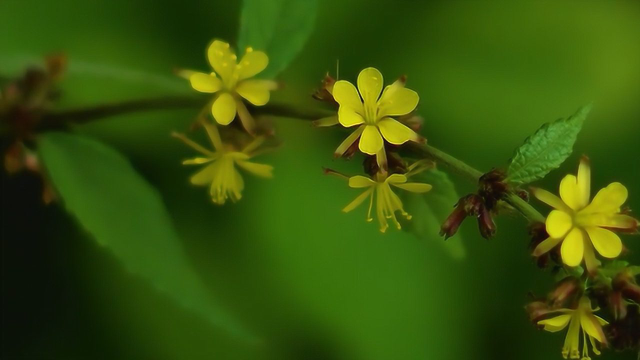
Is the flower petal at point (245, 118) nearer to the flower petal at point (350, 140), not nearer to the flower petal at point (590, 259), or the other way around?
the flower petal at point (350, 140)

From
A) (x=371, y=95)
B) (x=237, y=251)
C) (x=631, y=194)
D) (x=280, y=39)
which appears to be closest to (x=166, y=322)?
(x=237, y=251)

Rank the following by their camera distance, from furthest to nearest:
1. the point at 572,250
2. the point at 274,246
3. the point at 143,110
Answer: the point at 274,246
the point at 143,110
the point at 572,250

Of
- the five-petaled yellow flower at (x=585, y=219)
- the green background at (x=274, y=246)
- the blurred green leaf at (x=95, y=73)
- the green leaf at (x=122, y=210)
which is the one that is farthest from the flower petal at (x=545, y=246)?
the green background at (x=274, y=246)

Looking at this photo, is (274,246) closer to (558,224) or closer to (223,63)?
(223,63)

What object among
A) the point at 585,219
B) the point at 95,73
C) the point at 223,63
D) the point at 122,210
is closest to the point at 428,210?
the point at 585,219

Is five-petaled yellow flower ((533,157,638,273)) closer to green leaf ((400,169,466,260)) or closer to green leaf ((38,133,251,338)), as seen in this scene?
green leaf ((400,169,466,260))
